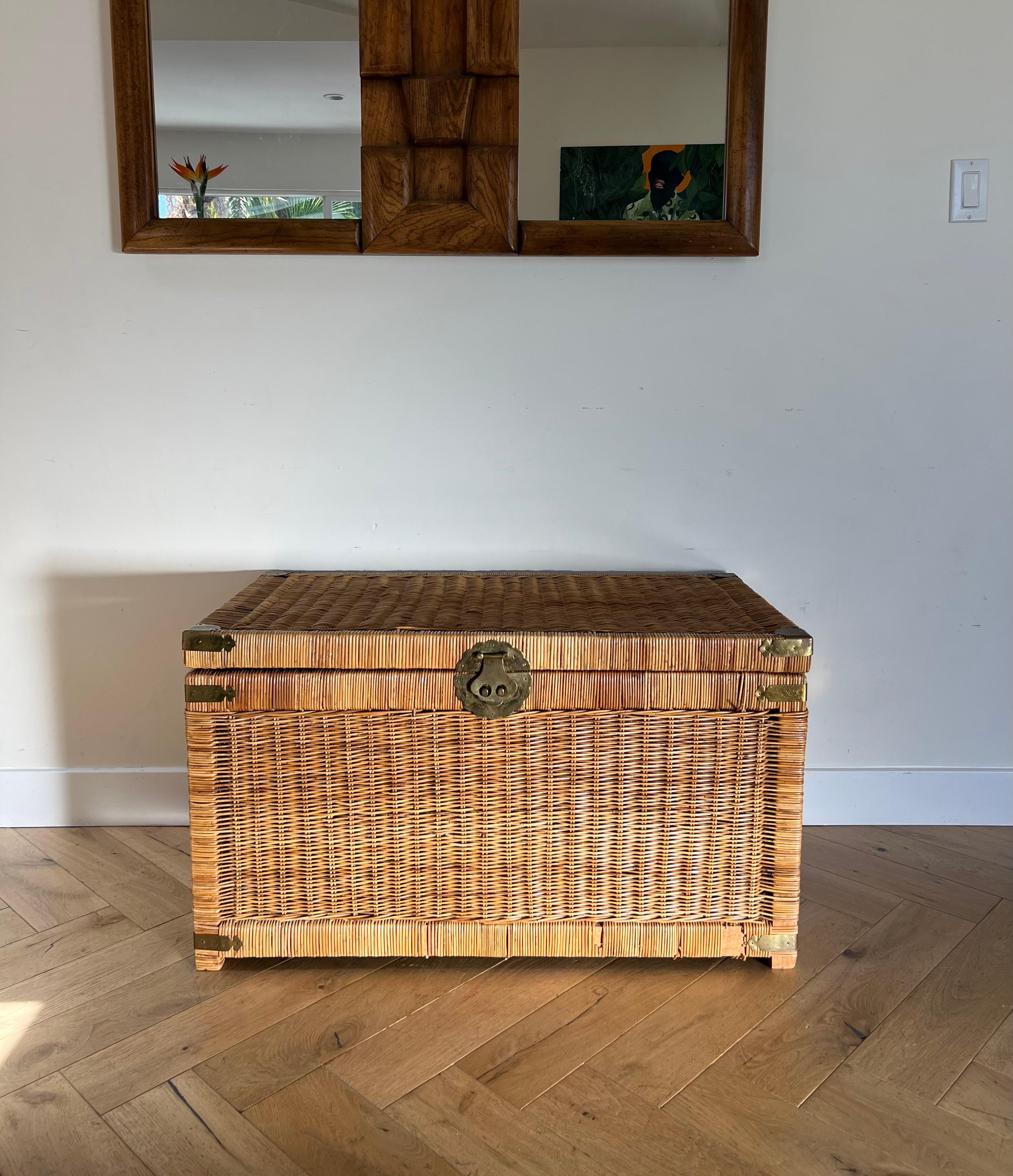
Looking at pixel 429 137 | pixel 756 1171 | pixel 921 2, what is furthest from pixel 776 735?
pixel 921 2

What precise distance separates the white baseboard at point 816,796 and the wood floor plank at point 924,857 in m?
0.03

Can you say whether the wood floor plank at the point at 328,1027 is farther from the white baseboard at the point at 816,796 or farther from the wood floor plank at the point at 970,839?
the wood floor plank at the point at 970,839

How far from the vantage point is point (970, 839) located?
1653 mm

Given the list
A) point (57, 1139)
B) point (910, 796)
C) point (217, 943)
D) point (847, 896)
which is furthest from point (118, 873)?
point (910, 796)

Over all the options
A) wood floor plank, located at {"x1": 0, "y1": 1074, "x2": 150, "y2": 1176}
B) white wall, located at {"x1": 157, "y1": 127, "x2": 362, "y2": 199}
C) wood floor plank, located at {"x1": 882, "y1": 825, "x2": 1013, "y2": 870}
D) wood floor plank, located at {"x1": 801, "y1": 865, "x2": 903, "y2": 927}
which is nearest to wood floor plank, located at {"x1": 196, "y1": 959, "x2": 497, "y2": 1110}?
wood floor plank, located at {"x1": 0, "y1": 1074, "x2": 150, "y2": 1176}

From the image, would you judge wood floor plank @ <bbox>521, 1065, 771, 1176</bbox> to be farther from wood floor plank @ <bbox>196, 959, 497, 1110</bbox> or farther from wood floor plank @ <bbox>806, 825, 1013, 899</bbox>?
wood floor plank @ <bbox>806, 825, 1013, 899</bbox>

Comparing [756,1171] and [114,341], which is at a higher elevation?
[114,341]

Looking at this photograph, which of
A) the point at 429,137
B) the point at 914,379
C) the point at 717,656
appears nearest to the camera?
the point at 717,656

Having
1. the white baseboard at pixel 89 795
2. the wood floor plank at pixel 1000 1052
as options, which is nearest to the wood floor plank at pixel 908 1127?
the wood floor plank at pixel 1000 1052

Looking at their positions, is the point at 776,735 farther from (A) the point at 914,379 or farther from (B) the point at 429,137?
(B) the point at 429,137

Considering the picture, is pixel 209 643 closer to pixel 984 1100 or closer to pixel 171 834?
pixel 171 834

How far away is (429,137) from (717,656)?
95cm

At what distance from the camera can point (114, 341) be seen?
1575 millimetres

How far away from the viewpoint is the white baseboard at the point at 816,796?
66.3 inches
